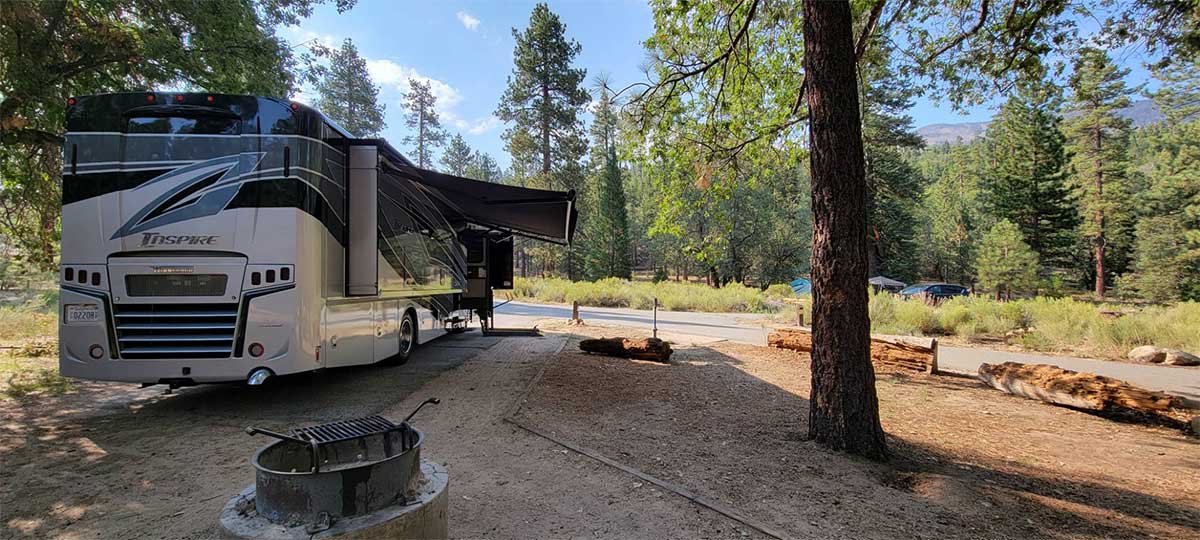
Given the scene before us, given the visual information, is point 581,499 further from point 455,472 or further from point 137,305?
point 137,305

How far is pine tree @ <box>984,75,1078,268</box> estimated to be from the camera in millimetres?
33531

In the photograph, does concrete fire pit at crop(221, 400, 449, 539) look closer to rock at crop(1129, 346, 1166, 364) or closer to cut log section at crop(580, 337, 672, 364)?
cut log section at crop(580, 337, 672, 364)

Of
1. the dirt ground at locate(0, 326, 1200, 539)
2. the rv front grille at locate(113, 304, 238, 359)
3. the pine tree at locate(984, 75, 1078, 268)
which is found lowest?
the dirt ground at locate(0, 326, 1200, 539)

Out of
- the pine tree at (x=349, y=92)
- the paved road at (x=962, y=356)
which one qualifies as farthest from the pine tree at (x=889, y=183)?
the pine tree at (x=349, y=92)

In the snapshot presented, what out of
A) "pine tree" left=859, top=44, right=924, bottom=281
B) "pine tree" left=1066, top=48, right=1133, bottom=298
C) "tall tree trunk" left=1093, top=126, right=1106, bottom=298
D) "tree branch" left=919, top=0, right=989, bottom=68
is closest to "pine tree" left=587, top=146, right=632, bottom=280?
"pine tree" left=859, top=44, right=924, bottom=281

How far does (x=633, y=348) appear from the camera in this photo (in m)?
8.37

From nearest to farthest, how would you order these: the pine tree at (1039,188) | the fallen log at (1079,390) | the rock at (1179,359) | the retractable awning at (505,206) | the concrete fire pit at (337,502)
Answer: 1. the concrete fire pit at (337,502)
2. the fallen log at (1079,390)
3. the retractable awning at (505,206)
4. the rock at (1179,359)
5. the pine tree at (1039,188)

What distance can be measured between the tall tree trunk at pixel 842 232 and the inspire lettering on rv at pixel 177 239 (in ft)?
16.7

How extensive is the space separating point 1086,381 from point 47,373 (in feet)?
41.3

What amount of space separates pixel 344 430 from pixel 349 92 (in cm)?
3911

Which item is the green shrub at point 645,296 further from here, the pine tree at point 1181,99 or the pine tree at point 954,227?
the pine tree at point 954,227

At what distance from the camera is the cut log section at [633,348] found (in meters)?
8.27

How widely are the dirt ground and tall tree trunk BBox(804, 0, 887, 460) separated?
1.16 ft

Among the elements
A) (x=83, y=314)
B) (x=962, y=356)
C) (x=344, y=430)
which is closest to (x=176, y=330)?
(x=83, y=314)
